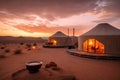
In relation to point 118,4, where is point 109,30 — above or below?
below

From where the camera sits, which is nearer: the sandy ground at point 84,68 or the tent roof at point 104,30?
the sandy ground at point 84,68

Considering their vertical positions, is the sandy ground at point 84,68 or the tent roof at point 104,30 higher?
the tent roof at point 104,30

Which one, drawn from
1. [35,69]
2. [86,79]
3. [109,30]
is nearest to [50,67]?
[35,69]

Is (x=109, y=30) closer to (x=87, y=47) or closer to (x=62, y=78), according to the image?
(x=87, y=47)

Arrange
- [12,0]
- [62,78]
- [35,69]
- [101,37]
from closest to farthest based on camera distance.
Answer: [62,78], [35,69], [12,0], [101,37]

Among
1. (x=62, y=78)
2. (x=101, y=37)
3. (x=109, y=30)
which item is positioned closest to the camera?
(x=62, y=78)

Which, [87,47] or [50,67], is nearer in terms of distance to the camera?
[50,67]

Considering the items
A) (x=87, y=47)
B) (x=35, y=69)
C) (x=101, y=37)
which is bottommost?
(x=35, y=69)

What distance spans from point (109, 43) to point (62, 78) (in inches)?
282

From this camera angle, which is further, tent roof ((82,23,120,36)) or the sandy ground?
tent roof ((82,23,120,36))

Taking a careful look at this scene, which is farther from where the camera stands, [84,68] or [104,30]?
[104,30]

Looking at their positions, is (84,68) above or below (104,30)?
below

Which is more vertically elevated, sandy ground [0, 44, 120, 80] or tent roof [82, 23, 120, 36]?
tent roof [82, 23, 120, 36]

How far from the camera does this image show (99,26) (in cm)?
1214
